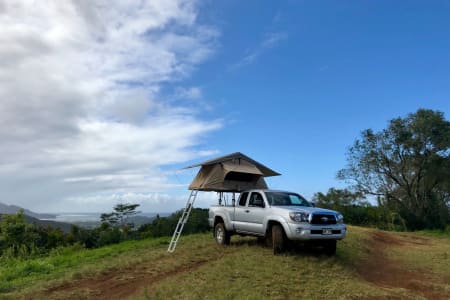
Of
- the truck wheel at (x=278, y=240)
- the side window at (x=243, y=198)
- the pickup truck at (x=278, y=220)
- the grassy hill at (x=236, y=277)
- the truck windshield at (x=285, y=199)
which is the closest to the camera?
the grassy hill at (x=236, y=277)

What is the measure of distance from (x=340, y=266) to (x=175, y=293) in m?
4.18

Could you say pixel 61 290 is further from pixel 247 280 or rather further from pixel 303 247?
pixel 303 247

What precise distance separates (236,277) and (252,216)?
323 centimetres

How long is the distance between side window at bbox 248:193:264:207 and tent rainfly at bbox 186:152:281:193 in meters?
1.15

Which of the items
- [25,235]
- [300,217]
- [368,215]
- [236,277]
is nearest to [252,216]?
[300,217]

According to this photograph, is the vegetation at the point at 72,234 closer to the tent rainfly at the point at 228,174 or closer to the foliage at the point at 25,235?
the foliage at the point at 25,235

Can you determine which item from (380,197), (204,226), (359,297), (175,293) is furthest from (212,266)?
(380,197)

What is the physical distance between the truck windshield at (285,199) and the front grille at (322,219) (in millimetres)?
1352

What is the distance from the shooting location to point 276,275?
7391mm

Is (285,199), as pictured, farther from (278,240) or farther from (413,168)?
(413,168)

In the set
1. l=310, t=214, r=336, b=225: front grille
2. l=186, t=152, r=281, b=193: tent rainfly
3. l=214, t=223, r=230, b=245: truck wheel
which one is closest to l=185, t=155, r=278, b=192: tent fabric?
l=186, t=152, r=281, b=193: tent rainfly

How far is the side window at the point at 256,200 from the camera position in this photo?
10438 millimetres

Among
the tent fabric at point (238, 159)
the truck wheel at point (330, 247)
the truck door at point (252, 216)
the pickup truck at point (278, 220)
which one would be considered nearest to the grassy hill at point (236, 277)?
the truck wheel at point (330, 247)

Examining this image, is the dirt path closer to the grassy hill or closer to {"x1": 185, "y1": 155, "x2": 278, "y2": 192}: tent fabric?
the grassy hill
